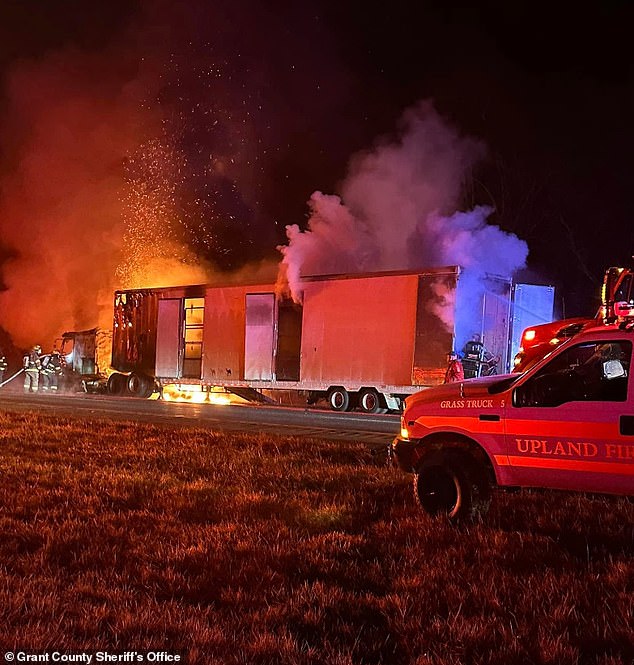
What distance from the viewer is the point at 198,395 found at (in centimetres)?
2284

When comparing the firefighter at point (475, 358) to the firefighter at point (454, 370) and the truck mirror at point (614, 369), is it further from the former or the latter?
the truck mirror at point (614, 369)

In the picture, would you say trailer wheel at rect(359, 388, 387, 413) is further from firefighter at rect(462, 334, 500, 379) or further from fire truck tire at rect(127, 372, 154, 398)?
fire truck tire at rect(127, 372, 154, 398)

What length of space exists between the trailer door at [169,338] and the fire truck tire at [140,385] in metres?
0.95

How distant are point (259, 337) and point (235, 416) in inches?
148

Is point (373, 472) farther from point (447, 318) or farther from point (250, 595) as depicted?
point (447, 318)

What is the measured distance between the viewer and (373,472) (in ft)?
28.4

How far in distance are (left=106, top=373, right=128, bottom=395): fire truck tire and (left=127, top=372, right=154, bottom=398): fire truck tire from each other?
1.74 ft

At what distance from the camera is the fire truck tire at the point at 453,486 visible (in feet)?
20.2

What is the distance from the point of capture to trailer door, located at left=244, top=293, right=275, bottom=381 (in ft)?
64.0

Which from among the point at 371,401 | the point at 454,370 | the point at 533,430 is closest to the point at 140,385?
the point at 371,401

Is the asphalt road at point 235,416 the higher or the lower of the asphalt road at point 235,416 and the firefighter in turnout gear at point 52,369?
the lower

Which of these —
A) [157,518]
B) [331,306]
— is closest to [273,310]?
[331,306]

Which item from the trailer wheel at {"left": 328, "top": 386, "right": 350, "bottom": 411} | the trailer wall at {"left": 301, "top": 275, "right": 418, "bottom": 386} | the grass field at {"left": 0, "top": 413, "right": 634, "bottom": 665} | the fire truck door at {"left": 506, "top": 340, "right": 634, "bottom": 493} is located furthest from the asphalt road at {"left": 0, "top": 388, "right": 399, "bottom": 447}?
the fire truck door at {"left": 506, "top": 340, "right": 634, "bottom": 493}

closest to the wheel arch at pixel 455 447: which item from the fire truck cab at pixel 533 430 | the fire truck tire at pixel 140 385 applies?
the fire truck cab at pixel 533 430
